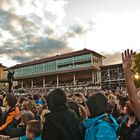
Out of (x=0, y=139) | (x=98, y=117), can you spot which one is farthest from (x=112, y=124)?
(x=0, y=139)

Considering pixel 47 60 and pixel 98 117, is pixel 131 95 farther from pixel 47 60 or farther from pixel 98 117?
pixel 47 60

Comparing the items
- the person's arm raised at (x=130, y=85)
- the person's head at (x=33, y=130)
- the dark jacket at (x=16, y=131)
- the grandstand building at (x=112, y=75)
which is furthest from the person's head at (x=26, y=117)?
the grandstand building at (x=112, y=75)

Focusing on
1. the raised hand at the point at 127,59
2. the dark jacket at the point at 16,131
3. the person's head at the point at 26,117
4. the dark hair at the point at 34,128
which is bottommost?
the dark jacket at the point at 16,131

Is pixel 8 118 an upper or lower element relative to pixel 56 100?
lower

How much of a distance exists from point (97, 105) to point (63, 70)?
68498 millimetres

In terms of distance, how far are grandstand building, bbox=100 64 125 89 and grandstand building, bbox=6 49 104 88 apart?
1366 mm

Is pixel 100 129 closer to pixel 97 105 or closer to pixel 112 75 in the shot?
pixel 97 105

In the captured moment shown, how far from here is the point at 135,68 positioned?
49.8m

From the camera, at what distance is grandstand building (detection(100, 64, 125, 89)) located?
63378 mm

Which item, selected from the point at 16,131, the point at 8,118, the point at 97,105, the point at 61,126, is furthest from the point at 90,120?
the point at 8,118

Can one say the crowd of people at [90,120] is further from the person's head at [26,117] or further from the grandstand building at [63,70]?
the grandstand building at [63,70]

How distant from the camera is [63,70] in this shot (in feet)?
235

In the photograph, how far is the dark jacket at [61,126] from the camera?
339cm

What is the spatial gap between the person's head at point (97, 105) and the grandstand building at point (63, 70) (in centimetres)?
6055
